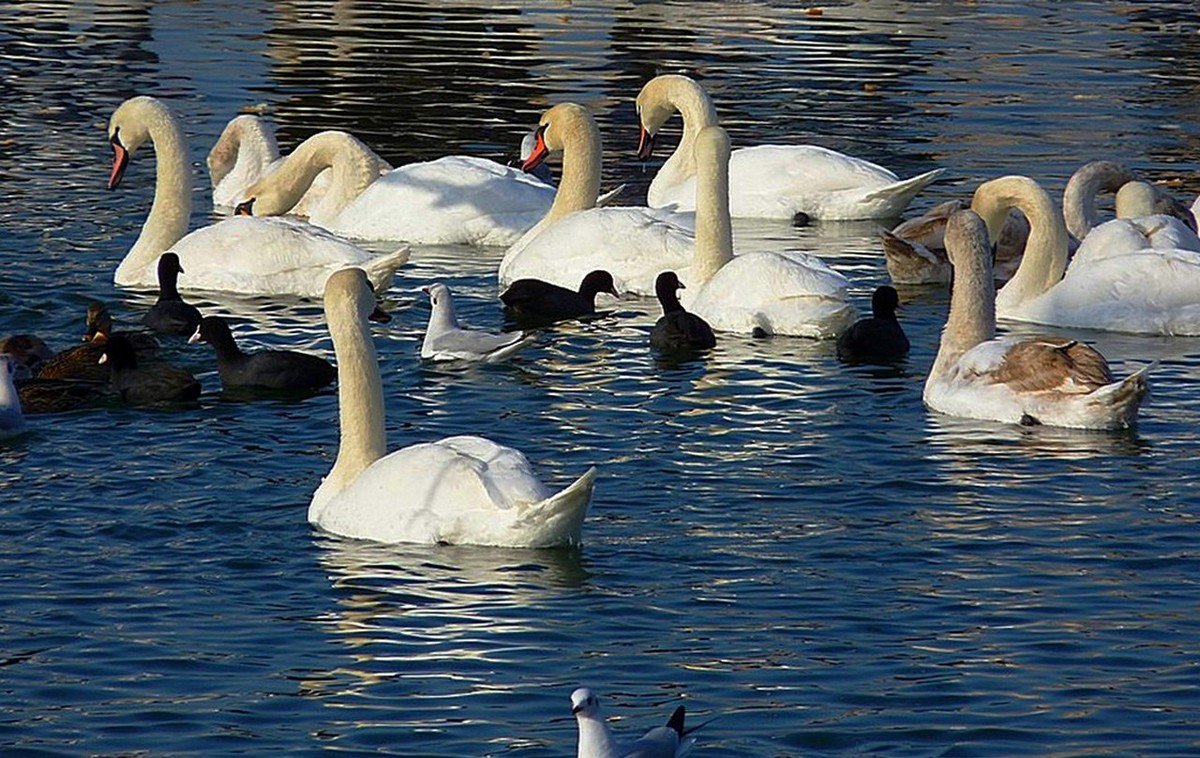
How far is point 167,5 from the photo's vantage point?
119 ft

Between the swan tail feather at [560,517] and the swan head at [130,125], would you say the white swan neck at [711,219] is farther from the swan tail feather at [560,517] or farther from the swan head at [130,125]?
the swan tail feather at [560,517]

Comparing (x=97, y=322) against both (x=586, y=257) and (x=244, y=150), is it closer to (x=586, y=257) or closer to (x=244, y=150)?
(x=586, y=257)

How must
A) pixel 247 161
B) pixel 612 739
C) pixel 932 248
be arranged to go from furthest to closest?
pixel 247 161 → pixel 932 248 → pixel 612 739

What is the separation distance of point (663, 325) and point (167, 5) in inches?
912

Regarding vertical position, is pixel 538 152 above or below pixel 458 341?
above

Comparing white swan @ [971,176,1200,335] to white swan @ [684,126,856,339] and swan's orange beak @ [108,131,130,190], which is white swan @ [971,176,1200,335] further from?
swan's orange beak @ [108,131,130,190]

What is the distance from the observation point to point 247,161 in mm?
20922

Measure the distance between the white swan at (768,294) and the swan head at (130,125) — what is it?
4.52 metres

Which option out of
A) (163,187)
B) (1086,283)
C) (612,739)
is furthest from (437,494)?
(163,187)

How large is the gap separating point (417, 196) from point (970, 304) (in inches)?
245

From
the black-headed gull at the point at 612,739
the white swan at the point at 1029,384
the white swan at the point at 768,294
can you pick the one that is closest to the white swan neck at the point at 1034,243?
the white swan at the point at 768,294

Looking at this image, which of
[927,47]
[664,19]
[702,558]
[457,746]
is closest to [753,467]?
[702,558]

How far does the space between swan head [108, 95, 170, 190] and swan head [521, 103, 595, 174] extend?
280 centimetres

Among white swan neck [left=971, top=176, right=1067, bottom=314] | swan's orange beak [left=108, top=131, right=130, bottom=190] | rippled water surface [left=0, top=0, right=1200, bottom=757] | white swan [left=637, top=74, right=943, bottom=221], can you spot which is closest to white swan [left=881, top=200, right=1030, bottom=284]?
rippled water surface [left=0, top=0, right=1200, bottom=757]
